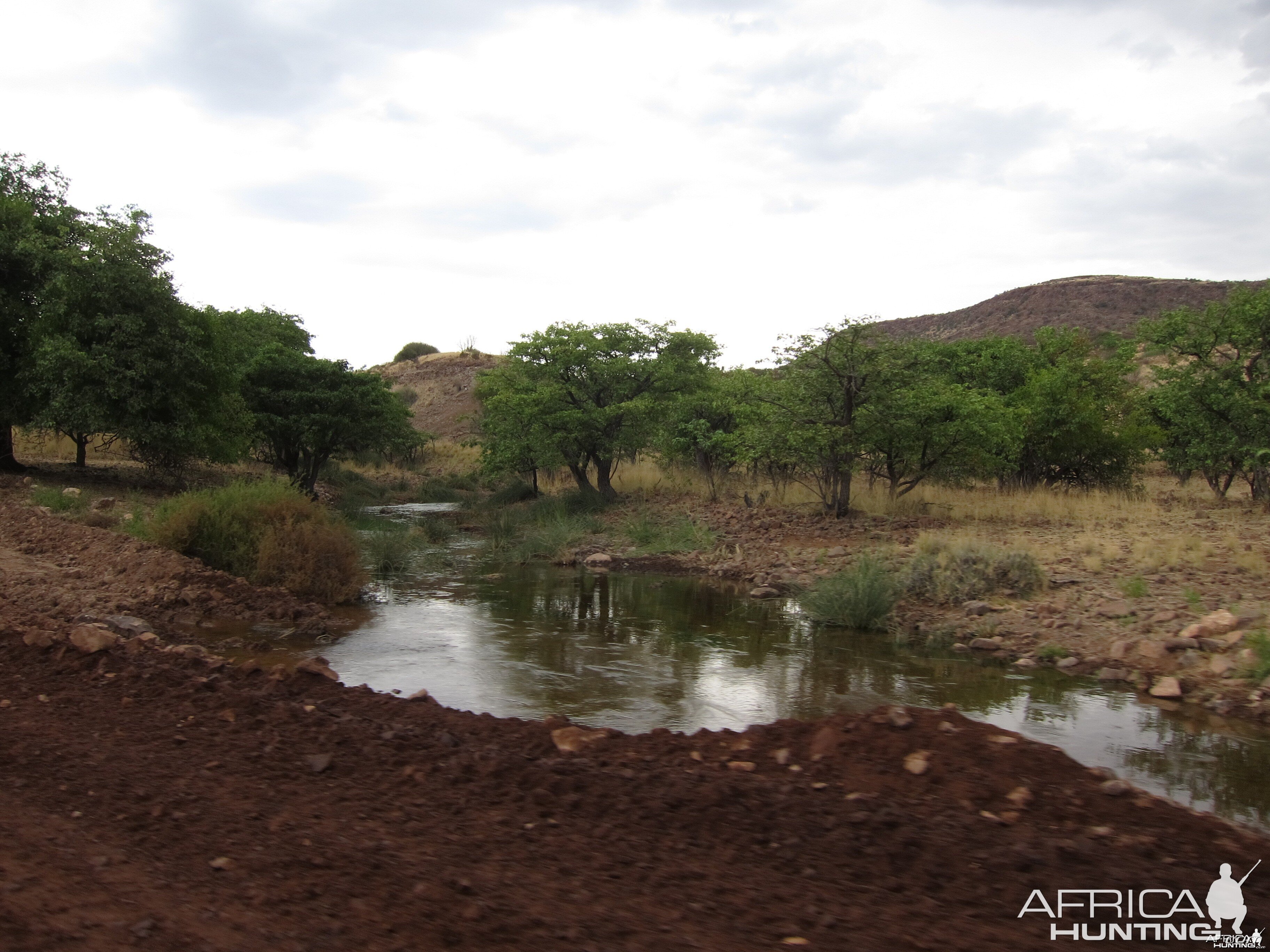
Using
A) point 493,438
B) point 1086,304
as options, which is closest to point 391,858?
point 493,438

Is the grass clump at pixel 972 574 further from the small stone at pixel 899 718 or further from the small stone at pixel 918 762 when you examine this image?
the small stone at pixel 918 762

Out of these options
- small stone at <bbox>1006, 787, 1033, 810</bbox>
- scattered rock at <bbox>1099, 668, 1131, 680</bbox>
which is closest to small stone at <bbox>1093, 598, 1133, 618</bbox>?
scattered rock at <bbox>1099, 668, 1131, 680</bbox>

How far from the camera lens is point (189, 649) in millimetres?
8391


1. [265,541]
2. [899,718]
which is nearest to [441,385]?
[265,541]

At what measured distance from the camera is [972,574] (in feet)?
42.8

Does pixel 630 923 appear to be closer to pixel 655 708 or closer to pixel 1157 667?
pixel 655 708

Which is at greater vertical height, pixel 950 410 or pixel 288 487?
pixel 950 410

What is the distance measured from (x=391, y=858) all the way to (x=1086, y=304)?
3243 inches

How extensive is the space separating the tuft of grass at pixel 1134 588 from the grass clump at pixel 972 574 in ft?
3.47

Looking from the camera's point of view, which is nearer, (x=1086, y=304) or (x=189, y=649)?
(x=189, y=649)

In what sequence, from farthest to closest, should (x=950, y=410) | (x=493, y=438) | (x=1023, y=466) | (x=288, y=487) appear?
(x=493, y=438), (x=1023, y=466), (x=950, y=410), (x=288, y=487)

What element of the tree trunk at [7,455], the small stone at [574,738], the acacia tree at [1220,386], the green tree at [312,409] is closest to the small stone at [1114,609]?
the small stone at [574,738]

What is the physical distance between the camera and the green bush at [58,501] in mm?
16406

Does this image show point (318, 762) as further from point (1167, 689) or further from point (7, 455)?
point (7, 455)
